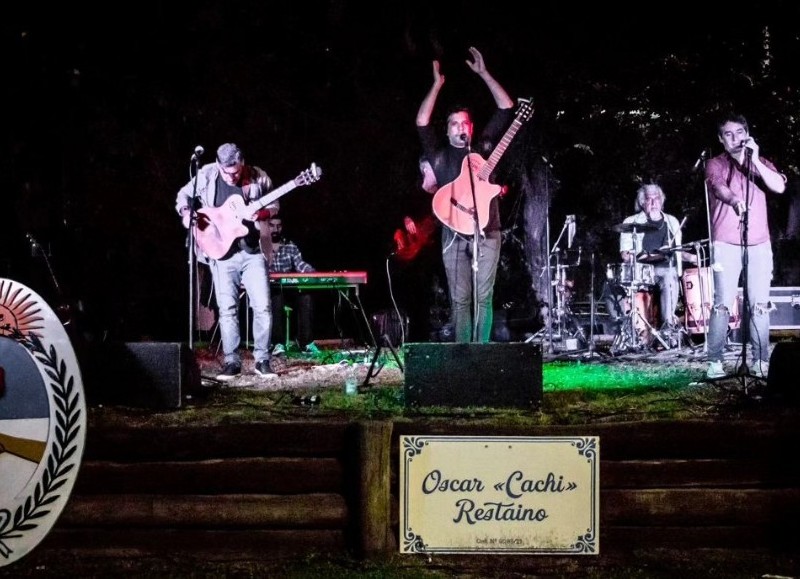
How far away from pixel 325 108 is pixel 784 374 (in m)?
9.98

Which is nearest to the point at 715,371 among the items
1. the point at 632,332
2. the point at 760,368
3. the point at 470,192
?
the point at 760,368

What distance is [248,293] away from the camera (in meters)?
6.96

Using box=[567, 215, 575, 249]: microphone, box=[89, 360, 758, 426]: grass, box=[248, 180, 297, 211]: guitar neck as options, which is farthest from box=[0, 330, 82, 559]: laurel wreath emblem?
box=[567, 215, 575, 249]: microphone

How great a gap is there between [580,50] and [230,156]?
647 centimetres

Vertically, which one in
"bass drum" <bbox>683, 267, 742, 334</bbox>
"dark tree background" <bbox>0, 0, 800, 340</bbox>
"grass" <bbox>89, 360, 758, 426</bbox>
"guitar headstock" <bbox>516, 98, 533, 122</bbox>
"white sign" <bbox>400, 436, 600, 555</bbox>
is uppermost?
"dark tree background" <bbox>0, 0, 800, 340</bbox>

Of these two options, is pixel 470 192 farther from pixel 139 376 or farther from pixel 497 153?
pixel 139 376

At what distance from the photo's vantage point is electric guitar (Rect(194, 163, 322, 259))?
22.6ft

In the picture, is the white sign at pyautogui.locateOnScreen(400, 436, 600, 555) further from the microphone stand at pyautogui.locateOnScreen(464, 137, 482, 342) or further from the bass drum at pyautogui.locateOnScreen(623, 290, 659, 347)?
the bass drum at pyautogui.locateOnScreen(623, 290, 659, 347)

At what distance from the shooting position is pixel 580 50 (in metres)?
11.2

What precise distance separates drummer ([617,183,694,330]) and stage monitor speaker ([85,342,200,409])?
6878 millimetres

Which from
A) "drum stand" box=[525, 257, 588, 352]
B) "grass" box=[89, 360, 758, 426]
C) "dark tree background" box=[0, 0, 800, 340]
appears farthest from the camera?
"drum stand" box=[525, 257, 588, 352]

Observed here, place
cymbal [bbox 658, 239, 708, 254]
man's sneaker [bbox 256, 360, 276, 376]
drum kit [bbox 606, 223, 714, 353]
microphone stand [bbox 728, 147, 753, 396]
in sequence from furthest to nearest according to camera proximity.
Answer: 1. drum kit [bbox 606, 223, 714, 353]
2. cymbal [bbox 658, 239, 708, 254]
3. man's sneaker [bbox 256, 360, 276, 376]
4. microphone stand [bbox 728, 147, 753, 396]

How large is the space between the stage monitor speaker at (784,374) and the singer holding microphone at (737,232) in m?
1.44

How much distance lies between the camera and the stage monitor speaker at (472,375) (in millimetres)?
4734
